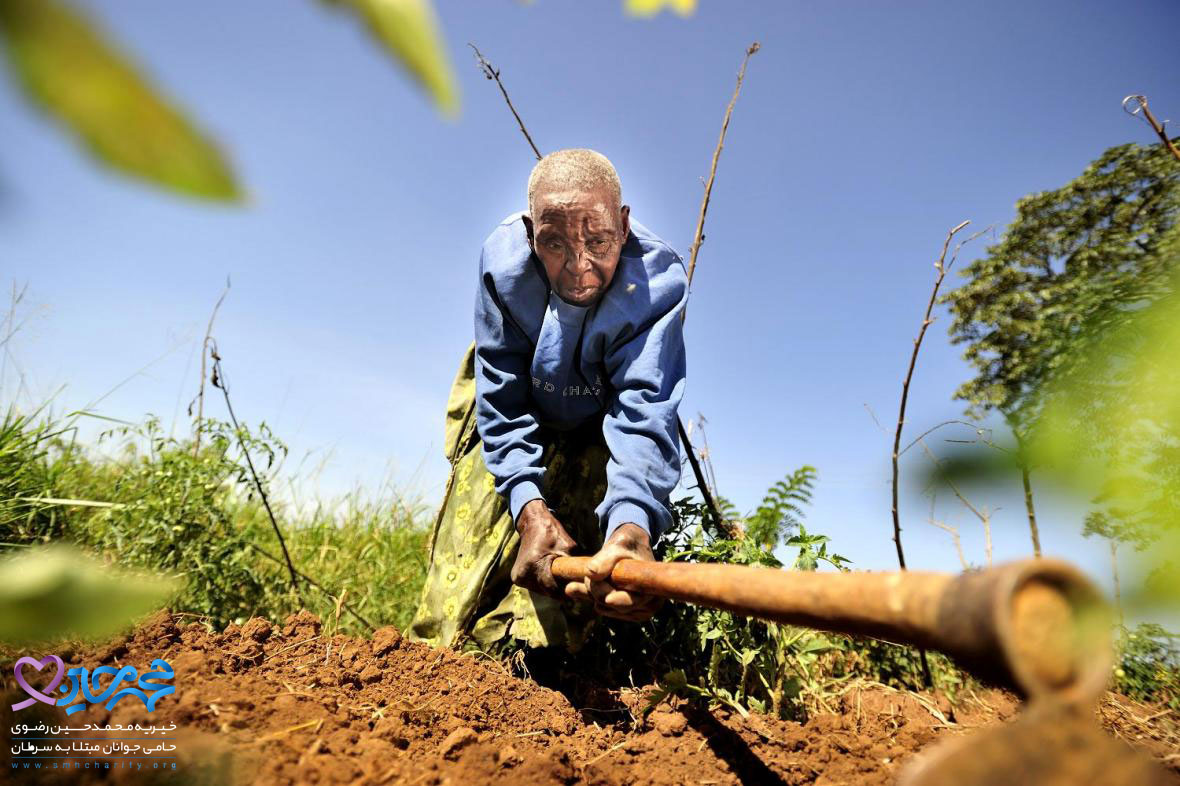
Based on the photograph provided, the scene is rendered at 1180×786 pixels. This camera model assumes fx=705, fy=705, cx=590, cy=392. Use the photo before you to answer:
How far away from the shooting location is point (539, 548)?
238 cm

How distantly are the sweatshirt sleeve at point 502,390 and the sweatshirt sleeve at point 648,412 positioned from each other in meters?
0.35

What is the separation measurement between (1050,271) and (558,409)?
37.5 feet

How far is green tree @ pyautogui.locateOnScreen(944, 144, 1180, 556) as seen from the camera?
70.9 inches

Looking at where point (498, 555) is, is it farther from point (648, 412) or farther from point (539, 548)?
point (648, 412)

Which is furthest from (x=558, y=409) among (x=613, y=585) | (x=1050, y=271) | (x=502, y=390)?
(x=1050, y=271)

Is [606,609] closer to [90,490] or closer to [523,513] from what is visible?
[523,513]

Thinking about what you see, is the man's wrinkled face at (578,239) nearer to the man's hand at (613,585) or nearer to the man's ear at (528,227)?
the man's ear at (528,227)

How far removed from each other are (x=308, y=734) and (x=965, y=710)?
85.4 inches

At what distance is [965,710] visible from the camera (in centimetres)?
247

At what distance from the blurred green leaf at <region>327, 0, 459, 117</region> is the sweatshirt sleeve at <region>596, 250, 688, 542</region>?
1950 millimetres

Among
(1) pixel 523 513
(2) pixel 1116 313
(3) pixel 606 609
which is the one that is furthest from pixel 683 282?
(2) pixel 1116 313

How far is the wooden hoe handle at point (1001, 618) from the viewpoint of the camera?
74 cm

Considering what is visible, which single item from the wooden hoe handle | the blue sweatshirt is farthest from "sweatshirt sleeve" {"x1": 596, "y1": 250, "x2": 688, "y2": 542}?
the wooden hoe handle

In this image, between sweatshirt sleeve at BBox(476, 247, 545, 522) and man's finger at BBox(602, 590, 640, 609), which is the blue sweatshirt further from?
man's finger at BBox(602, 590, 640, 609)
